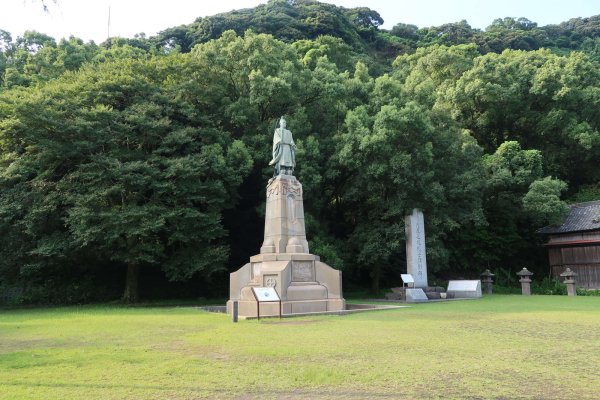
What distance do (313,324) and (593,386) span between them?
637 cm

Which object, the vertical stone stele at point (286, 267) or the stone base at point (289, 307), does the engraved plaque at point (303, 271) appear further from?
the stone base at point (289, 307)

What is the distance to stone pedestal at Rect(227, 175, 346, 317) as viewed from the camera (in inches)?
524

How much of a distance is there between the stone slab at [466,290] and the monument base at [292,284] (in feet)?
23.0

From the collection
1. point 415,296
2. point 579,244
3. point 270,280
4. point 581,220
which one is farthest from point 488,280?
point 270,280

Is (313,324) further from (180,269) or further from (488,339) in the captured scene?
(180,269)

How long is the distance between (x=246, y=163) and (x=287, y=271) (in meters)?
6.95

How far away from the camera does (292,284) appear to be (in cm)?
1391

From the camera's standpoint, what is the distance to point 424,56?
32.3 meters

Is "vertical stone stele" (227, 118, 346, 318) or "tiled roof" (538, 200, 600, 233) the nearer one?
"vertical stone stele" (227, 118, 346, 318)

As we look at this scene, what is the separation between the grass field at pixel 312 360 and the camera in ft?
15.9

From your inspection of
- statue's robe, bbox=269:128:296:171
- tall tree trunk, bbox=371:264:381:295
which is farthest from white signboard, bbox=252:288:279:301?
tall tree trunk, bbox=371:264:381:295

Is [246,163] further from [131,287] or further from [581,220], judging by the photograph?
[581,220]

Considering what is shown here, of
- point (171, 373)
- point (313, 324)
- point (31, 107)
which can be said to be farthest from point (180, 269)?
point (171, 373)

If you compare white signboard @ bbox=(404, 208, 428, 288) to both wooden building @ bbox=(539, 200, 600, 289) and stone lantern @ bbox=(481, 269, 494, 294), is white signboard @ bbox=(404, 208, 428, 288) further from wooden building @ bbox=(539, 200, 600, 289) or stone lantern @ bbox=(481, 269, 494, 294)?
wooden building @ bbox=(539, 200, 600, 289)
